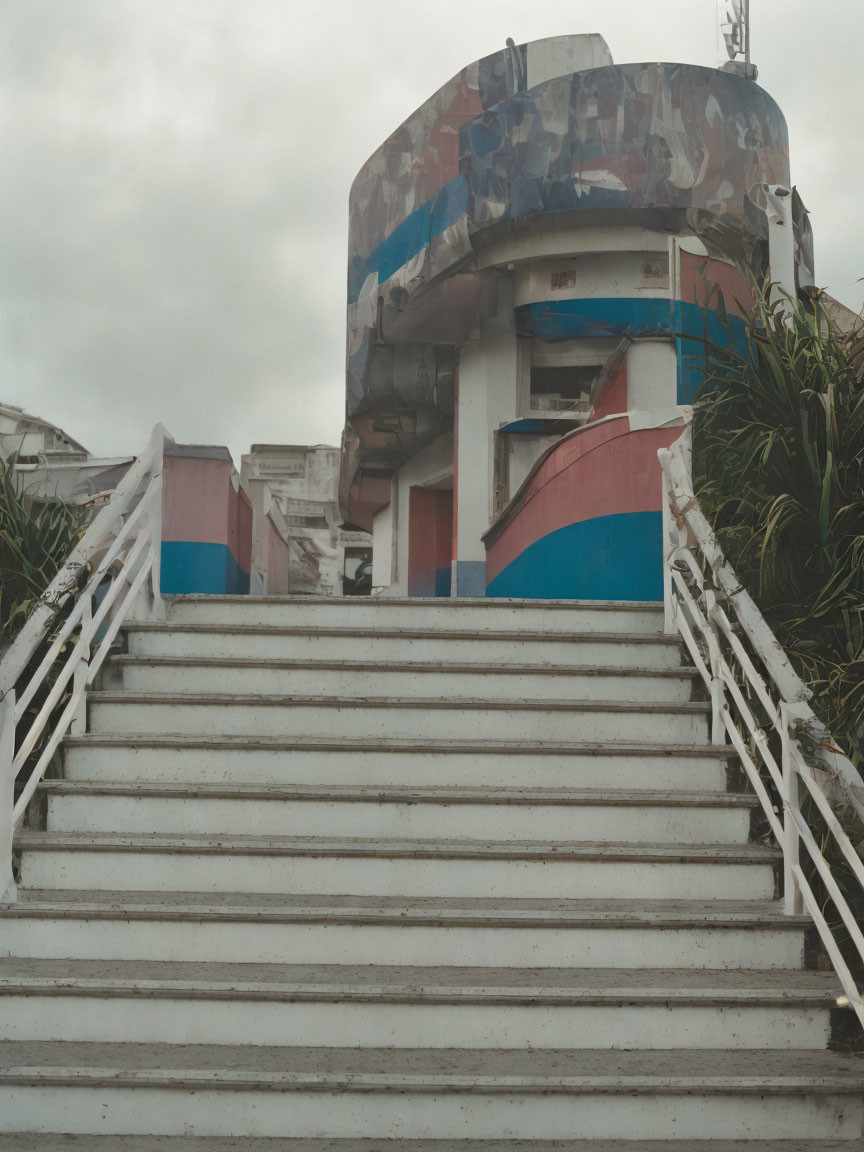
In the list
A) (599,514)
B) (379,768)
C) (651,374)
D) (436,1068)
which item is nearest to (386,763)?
(379,768)

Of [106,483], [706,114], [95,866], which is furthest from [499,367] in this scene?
[95,866]

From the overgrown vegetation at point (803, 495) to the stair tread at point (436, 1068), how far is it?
1102 mm

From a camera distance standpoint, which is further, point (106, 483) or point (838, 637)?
point (106, 483)

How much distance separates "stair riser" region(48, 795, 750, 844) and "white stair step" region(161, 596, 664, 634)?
48.2 inches

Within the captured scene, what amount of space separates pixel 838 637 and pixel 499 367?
7.30m

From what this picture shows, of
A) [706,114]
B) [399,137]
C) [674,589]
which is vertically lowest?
[674,589]

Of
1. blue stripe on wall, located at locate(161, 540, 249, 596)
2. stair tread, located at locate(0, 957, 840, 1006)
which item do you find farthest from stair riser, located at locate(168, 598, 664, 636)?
blue stripe on wall, located at locate(161, 540, 249, 596)

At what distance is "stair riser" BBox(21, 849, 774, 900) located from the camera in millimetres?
A: 3545

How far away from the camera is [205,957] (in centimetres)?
331

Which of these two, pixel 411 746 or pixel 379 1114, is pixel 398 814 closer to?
pixel 411 746

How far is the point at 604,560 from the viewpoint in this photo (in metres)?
6.33

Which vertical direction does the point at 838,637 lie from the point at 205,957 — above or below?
above

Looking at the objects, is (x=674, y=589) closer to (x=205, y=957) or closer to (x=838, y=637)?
(x=838, y=637)

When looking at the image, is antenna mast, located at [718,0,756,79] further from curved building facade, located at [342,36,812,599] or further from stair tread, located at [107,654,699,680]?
stair tread, located at [107,654,699,680]
